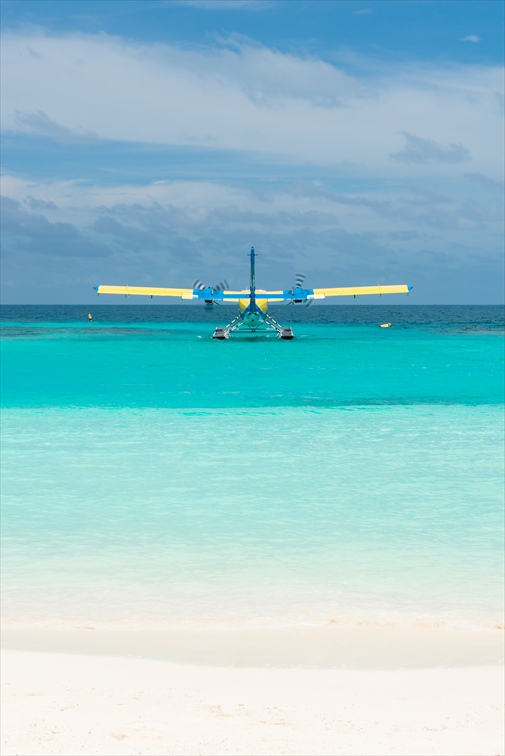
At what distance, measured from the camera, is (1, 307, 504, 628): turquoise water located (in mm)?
7621

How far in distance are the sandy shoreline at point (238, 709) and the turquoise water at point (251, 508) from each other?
1.39 metres

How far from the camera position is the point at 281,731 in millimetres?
4594

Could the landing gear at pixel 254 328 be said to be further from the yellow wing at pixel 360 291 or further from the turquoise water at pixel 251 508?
the turquoise water at pixel 251 508

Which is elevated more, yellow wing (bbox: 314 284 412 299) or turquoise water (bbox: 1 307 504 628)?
yellow wing (bbox: 314 284 412 299)

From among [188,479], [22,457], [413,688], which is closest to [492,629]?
[413,688]

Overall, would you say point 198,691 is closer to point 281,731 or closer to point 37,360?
point 281,731

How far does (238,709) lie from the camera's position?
193 inches

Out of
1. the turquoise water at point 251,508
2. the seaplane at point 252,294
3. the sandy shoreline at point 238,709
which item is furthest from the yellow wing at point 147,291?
the sandy shoreline at point 238,709

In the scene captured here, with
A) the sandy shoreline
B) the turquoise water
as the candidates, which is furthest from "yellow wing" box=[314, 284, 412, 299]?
the sandy shoreline

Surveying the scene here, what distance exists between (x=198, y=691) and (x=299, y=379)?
28164 millimetres

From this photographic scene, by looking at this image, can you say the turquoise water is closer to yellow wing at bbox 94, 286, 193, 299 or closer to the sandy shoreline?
the sandy shoreline

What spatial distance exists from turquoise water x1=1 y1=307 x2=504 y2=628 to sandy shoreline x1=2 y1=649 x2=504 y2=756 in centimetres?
139

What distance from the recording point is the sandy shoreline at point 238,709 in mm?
4395

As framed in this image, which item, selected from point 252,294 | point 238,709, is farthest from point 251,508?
point 252,294
